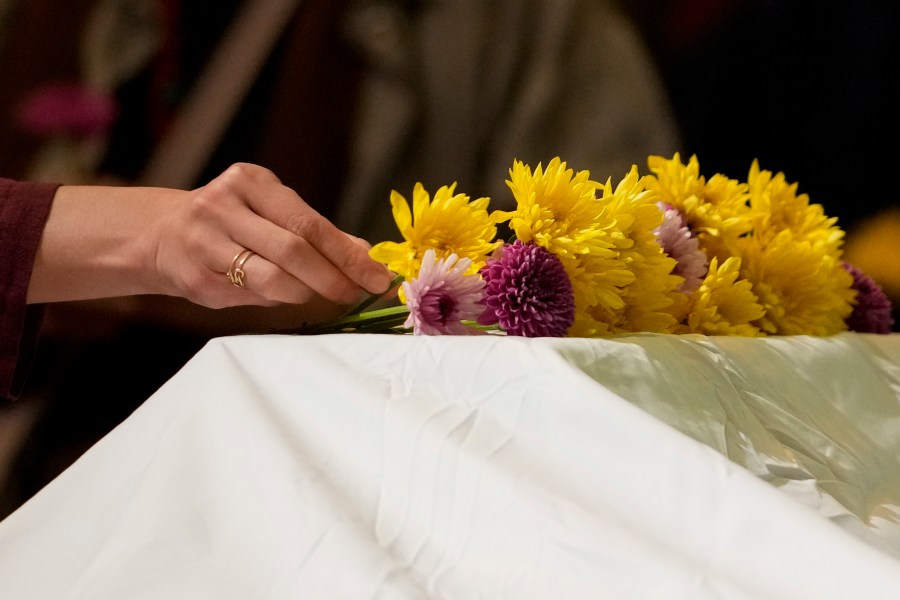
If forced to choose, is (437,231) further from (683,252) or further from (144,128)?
(144,128)

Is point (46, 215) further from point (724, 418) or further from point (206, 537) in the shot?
point (724, 418)

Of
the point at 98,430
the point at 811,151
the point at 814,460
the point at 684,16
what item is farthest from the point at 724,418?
the point at 811,151

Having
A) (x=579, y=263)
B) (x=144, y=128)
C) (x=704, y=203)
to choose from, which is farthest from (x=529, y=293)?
(x=144, y=128)

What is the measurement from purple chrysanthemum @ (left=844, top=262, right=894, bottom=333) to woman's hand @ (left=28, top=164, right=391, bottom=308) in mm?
618

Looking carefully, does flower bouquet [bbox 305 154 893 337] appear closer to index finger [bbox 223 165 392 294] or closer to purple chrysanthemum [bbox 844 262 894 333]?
index finger [bbox 223 165 392 294]

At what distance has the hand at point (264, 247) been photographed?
58cm

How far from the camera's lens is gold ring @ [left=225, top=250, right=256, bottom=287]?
595 millimetres

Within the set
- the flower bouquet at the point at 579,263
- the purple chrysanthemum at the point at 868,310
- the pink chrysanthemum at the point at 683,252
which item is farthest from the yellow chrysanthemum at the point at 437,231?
the purple chrysanthemum at the point at 868,310

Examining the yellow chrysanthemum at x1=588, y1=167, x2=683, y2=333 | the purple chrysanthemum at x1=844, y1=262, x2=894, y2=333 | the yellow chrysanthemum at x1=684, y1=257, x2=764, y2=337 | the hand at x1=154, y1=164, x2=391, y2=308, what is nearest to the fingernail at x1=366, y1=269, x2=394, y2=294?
the hand at x1=154, y1=164, x2=391, y2=308

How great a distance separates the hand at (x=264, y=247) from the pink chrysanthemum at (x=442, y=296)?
6cm

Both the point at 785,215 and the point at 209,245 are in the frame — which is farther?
the point at 785,215

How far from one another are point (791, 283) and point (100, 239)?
0.64 m

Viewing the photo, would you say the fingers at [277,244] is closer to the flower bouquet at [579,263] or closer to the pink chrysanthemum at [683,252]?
the flower bouquet at [579,263]

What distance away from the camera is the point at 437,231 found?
563 millimetres
